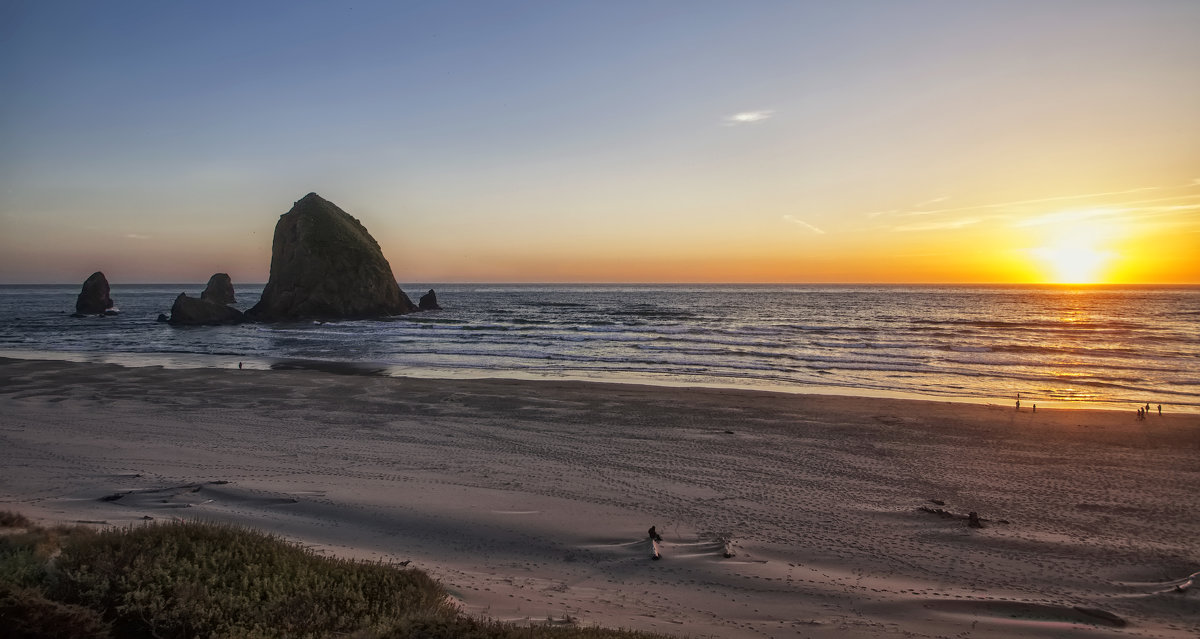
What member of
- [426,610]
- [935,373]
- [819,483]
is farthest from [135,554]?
[935,373]

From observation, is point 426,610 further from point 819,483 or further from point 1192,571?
point 1192,571

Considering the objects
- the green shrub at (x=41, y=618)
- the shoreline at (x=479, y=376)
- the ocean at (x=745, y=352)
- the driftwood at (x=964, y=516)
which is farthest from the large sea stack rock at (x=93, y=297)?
the driftwood at (x=964, y=516)

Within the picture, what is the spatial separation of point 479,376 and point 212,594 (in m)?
20.0

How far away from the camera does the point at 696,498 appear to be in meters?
9.95

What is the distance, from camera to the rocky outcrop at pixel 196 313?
172 ft

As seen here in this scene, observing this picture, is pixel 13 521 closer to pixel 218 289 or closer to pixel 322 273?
pixel 322 273

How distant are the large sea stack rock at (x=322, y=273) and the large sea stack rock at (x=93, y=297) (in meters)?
16.3

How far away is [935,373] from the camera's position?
25516 millimetres

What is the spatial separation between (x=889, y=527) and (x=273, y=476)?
32.1 feet

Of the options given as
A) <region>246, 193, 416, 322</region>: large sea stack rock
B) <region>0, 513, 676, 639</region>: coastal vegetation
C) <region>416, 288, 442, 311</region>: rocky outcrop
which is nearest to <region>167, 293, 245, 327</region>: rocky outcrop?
<region>246, 193, 416, 322</region>: large sea stack rock

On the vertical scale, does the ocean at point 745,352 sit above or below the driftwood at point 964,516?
above

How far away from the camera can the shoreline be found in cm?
1933

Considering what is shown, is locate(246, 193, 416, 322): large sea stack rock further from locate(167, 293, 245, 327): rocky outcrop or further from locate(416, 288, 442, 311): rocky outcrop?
locate(416, 288, 442, 311): rocky outcrop

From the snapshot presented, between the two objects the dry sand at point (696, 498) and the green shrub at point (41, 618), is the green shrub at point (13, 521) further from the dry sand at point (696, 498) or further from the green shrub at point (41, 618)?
the green shrub at point (41, 618)
